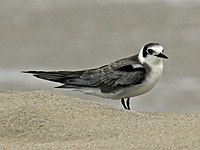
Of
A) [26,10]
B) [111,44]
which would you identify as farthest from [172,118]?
[26,10]

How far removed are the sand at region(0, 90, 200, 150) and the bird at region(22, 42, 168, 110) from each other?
2.31 ft

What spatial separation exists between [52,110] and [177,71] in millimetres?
3394

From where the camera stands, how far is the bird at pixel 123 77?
641cm

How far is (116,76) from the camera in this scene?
654cm

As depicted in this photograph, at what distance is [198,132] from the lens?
4.84 meters

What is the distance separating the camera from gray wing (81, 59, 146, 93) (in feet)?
21.0

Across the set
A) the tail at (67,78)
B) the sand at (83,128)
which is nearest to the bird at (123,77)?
the tail at (67,78)

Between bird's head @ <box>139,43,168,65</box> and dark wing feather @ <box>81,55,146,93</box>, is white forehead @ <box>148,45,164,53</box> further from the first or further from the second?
dark wing feather @ <box>81,55,146,93</box>

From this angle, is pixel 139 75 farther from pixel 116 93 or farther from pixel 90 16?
pixel 90 16

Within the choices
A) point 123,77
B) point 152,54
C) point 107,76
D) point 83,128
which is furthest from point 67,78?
point 83,128

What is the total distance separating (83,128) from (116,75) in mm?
1599

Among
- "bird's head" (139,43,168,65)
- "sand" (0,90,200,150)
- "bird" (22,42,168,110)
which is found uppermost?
"bird's head" (139,43,168,65)

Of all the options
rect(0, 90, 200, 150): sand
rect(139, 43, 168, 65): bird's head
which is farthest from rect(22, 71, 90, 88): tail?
rect(0, 90, 200, 150): sand

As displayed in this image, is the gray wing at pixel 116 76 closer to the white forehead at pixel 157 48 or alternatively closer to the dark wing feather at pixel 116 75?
the dark wing feather at pixel 116 75
